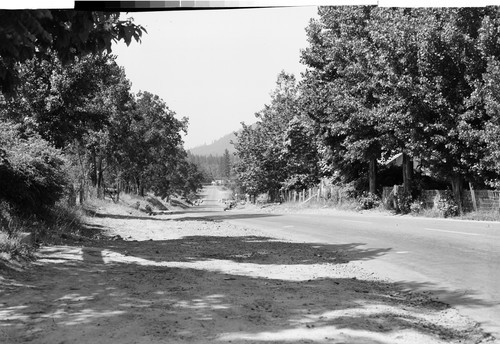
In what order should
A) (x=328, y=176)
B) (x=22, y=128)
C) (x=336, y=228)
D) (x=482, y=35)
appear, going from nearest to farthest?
(x=482, y=35)
(x=22, y=128)
(x=336, y=228)
(x=328, y=176)

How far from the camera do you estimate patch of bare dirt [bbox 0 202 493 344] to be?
430 centimetres

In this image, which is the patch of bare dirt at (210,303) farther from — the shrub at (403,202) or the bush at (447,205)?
the shrub at (403,202)

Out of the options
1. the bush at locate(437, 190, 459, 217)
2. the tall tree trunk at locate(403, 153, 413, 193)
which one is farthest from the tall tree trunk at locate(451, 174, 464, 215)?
the tall tree trunk at locate(403, 153, 413, 193)

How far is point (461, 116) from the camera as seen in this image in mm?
15039

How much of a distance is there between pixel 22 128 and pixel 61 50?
7108 mm

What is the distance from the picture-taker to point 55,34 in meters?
5.72

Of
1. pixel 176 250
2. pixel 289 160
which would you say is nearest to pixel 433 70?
pixel 176 250

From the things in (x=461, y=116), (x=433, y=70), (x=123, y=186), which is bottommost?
(x=123, y=186)

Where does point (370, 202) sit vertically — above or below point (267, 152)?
below

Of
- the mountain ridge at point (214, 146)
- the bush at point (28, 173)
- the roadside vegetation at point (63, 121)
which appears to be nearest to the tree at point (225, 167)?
the roadside vegetation at point (63, 121)

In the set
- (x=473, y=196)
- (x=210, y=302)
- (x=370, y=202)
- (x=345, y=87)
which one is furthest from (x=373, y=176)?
(x=210, y=302)

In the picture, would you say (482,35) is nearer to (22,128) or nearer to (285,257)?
(285,257)

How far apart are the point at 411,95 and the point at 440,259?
7.91 meters

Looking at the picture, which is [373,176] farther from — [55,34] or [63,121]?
[55,34]
